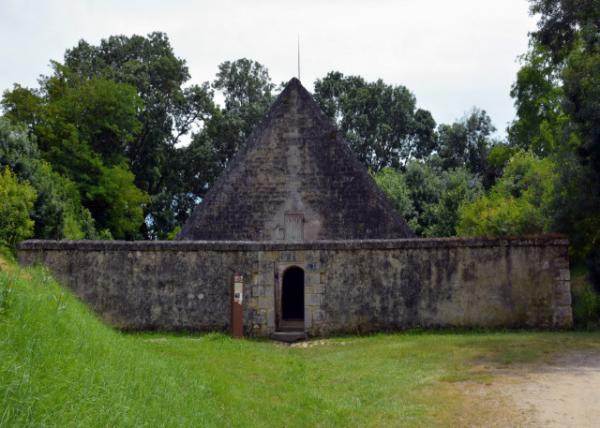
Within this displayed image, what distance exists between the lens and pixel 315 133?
18438 millimetres

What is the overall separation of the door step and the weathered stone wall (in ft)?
0.71

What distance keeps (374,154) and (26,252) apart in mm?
34672

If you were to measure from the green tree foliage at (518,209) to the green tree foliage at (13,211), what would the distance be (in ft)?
47.4

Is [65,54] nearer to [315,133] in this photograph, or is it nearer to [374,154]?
[374,154]

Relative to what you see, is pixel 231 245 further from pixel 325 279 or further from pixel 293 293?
pixel 293 293

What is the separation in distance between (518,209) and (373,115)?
83.8 feet

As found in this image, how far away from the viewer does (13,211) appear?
1805 cm

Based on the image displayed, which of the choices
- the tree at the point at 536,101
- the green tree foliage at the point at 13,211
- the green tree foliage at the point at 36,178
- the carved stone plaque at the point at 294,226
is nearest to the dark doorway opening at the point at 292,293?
the carved stone plaque at the point at 294,226

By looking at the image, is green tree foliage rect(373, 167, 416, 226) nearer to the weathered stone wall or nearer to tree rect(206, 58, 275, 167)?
tree rect(206, 58, 275, 167)

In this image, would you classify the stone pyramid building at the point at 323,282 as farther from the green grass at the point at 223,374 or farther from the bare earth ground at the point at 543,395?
the bare earth ground at the point at 543,395

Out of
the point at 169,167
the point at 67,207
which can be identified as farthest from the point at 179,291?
the point at 169,167

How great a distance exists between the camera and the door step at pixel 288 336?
1325 centimetres

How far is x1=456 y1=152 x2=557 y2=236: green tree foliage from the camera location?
17270 millimetres

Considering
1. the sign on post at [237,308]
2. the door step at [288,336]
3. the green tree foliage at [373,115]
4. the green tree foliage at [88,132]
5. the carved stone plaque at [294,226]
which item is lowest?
the door step at [288,336]
